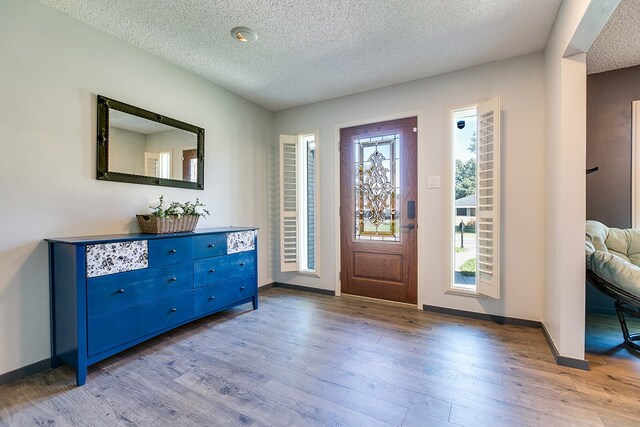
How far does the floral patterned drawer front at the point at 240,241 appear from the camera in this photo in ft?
9.24

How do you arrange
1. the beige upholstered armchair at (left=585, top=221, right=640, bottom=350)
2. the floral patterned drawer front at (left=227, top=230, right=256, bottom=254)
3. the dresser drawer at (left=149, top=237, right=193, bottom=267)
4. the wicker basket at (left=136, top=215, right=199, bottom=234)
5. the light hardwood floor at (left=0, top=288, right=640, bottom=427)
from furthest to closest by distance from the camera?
1. the floral patterned drawer front at (left=227, top=230, right=256, bottom=254)
2. the wicker basket at (left=136, top=215, right=199, bottom=234)
3. the dresser drawer at (left=149, top=237, right=193, bottom=267)
4. the beige upholstered armchair at (left=585, top=221, right=640, bottom=350)
5. the light hardwood floor at (left=0, top=288, right=640, bottom=427)

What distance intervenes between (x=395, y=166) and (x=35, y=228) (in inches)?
126

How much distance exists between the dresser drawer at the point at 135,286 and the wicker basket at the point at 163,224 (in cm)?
32

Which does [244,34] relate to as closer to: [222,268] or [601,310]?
[222,268]

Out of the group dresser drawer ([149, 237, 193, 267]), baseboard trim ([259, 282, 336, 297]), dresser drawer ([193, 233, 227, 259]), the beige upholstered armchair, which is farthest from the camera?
baseboard trim ([259, 282, 336, 297])

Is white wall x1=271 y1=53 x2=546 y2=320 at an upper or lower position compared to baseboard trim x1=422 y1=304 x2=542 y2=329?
A: upper

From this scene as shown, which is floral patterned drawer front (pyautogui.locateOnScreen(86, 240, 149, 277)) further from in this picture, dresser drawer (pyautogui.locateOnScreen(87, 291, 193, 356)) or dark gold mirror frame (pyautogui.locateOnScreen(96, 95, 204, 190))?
dark gold mirror frame (pyautogui.locateOnScreen(96, 95, 204, 190))

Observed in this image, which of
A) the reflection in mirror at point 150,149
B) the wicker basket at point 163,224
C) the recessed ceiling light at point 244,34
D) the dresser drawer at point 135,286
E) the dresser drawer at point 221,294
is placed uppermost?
the recessed ceiling light at point 244,34

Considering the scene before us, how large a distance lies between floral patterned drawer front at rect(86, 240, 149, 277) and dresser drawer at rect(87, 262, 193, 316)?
4 centimetres

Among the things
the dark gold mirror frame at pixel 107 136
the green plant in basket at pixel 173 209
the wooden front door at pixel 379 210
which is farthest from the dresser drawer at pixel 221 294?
the wooden front door at pixel 379 210

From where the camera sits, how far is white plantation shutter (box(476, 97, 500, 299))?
8.22 feet

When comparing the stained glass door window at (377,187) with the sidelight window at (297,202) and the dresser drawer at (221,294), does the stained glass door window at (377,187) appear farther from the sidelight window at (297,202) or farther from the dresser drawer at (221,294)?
the dresser drawer at (221,294)

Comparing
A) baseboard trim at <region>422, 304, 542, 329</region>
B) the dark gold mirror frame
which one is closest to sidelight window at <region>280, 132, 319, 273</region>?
the dark gold mirror frame

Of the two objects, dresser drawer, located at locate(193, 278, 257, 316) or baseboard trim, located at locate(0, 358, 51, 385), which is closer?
baseboard trim, located at locate(0, 358, 51, 385)
